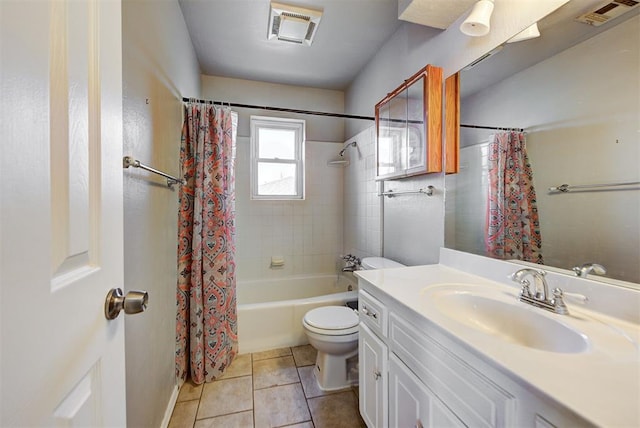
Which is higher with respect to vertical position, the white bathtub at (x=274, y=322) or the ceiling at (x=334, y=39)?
the ceiling at (x=334, y=39)

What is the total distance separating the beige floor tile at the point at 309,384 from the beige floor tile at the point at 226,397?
0.34 m

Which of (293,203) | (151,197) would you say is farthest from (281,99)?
(151,197)

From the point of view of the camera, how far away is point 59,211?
0.41 metres

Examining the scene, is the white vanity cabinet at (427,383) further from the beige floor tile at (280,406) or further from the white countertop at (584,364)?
the beige floor tile at (280,406)

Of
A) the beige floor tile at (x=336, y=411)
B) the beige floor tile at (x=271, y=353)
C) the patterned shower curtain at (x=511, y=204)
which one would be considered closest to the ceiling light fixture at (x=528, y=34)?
the patterned shower curtain at (x=511, y=204)

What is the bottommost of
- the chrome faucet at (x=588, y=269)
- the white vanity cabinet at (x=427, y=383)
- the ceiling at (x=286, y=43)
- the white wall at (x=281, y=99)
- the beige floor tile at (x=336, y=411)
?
the beige floor tile at (x=336, y=411)

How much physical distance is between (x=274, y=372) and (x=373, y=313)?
1.09 metres

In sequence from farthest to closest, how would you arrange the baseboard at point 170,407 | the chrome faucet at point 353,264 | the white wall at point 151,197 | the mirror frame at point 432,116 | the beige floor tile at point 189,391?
the chrome faucet at point 353,264
the beige floor tile at point 189,391
the mirror frame at point 432,116
the baseboard at point 170,407
the white wall at point 151,197

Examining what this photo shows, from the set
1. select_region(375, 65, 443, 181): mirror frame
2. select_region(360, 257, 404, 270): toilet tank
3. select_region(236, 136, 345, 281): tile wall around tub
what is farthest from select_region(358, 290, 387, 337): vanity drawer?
select_region(236, 136, 345, 281): tile wall around tub

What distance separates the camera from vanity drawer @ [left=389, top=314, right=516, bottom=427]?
610 millimetres

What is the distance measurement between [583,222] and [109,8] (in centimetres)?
149

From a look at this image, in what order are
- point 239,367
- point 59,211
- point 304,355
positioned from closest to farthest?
point 59,211, point 239,367, point 304,355

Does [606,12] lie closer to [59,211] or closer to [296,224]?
[59,211]

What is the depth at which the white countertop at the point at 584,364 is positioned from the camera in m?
0.46
